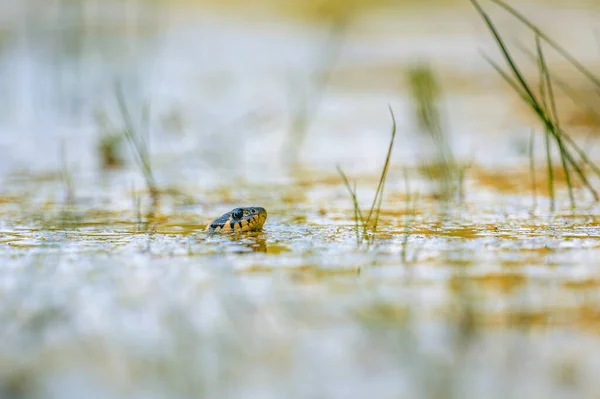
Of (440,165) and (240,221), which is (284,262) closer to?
(240,221)

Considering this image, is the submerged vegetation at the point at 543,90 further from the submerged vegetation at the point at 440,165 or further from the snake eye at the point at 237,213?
the snake eye at the point at 237,213

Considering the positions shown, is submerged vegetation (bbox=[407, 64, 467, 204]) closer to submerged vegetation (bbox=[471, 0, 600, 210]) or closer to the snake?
submerged vegetation (bbox=[471, 0, 600, 210])

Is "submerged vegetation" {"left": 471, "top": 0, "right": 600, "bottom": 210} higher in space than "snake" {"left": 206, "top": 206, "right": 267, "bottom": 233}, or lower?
higher

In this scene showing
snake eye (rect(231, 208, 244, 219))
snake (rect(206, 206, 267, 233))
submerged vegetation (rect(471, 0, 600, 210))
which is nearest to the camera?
submerged vegetation (rect(471, 0, 600, 210))

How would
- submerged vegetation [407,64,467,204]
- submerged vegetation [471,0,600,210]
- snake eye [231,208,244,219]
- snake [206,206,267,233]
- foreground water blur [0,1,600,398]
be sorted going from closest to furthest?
1. foreground water blur [0,1,600,398]
2. submerged vegetation [471,0,600,210]
3. snake [206,206,267,233]
4. snake eye [231,208,244,219]
5. submerged vegetation [407,64,467,204]

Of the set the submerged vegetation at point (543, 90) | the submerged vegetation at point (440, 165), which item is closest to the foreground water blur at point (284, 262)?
the submerged vegetation at point (440, 165)

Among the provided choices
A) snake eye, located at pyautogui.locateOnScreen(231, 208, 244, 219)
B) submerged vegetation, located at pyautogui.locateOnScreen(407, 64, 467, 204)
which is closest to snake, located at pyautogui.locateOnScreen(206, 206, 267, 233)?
snake eye, located at pyautogui.locateOnScreen(231, 208, 244, 219)

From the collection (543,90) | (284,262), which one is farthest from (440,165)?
(284,262)
